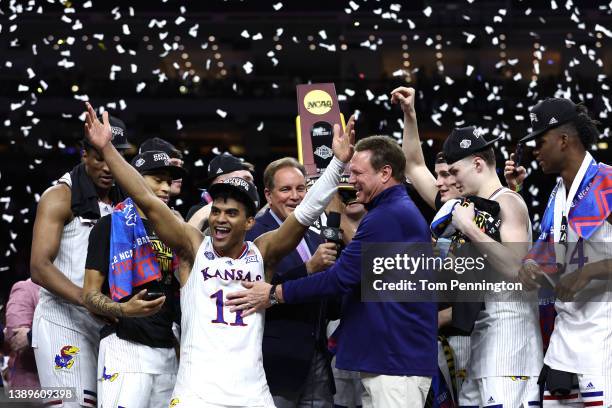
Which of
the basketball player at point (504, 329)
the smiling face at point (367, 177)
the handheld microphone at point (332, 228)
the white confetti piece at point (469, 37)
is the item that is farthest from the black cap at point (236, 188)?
the white confetti piece at point (469, 37)

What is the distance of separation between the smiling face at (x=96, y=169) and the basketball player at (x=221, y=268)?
655mm

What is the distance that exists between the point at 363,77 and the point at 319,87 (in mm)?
13233

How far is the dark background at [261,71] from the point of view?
15906 mm

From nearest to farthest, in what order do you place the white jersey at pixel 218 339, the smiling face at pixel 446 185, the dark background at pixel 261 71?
1. the white jersey at pixel 218 339
2. the smiling face at pixel 446 185
3. the dark background at pixel 261 71

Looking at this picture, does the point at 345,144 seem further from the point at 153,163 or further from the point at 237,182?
the point at 153,163

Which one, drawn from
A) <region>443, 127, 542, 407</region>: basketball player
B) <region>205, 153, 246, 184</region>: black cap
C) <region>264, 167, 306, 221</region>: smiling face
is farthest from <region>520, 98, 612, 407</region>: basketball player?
<region>205, 153, 246, 184</region>: black cap

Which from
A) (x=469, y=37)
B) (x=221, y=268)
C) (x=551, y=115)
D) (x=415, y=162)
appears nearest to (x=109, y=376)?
(x=221, y=268)

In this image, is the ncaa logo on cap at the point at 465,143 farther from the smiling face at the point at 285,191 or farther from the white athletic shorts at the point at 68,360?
the white athletic shorts at the point at 68,360

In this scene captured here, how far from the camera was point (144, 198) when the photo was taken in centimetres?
377

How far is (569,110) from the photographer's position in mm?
4289

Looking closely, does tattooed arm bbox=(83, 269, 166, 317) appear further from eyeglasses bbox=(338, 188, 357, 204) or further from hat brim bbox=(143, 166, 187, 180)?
eyeglasses bbox=(338, 188, 357, 204)

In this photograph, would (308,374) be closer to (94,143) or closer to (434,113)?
(94,143)

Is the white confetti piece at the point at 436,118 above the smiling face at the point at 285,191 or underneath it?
above

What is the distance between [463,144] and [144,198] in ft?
5.63
